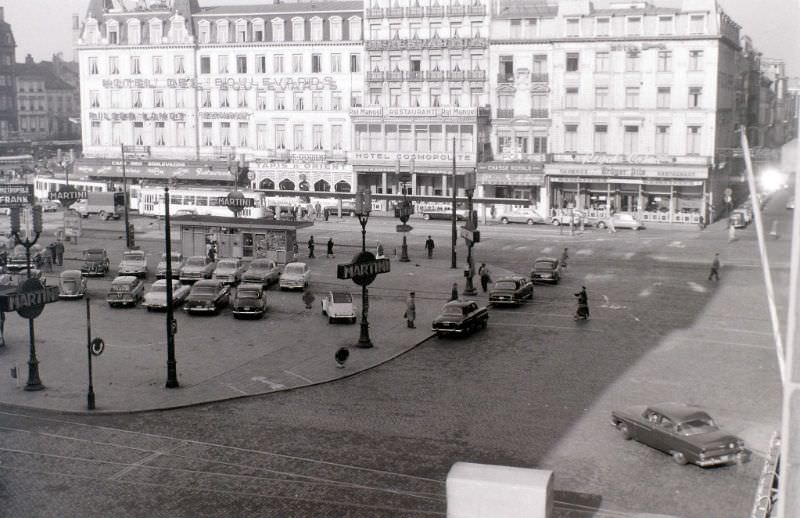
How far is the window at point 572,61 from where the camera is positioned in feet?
260

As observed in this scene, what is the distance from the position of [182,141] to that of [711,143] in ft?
170

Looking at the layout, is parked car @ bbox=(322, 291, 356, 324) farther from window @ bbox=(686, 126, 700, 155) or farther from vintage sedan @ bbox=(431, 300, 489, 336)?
window @ bbox=(686, 126, 700, 155)

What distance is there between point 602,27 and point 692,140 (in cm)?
1225

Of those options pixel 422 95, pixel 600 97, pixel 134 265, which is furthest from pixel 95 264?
pixel 600 97

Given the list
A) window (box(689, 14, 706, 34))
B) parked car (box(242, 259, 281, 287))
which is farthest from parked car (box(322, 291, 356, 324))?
window (box(689, 14, 706, 34))

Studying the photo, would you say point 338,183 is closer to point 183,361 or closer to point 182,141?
point 182,141

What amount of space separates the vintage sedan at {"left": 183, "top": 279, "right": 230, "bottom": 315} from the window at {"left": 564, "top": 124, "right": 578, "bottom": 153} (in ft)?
151

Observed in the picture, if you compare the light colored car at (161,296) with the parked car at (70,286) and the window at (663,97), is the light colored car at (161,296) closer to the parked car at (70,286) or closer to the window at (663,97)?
the parked car at (70,286)

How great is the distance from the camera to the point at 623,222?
7325cm

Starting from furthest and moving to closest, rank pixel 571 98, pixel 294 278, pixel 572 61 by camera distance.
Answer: pixel 571 98, pixel 572 61, pixel 294 278

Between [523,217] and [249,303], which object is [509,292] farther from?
[523,217]

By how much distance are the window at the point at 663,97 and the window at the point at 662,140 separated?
182cm

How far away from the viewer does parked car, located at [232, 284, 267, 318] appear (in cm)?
3881

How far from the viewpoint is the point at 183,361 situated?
3169 centimetres
